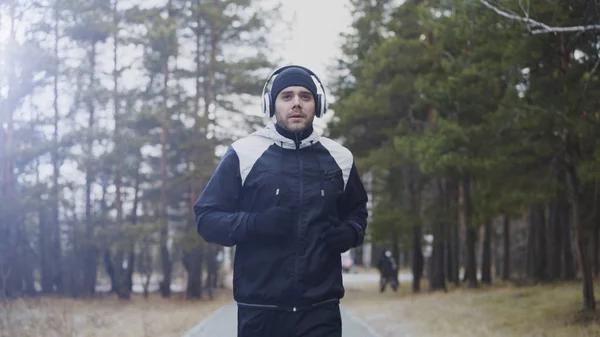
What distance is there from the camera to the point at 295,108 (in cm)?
378

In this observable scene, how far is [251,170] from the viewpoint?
12.2ft

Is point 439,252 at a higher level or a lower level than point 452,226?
lower

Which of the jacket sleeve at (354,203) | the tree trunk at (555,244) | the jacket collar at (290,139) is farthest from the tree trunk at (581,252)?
the jacket collar at (290,139)

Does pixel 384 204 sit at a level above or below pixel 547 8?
below

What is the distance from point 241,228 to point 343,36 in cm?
2834

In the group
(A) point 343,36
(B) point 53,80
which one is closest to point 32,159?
(B) point 53,80

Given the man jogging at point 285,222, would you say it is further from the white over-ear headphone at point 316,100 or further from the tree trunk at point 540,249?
the tree trunk at point 540,249

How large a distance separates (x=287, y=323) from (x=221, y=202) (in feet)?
2.02

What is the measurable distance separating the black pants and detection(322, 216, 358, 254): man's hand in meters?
0.28

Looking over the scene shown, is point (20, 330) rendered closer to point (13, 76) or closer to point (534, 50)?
point (534, 50)

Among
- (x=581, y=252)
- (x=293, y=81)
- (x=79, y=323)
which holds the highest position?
(x=293, y=81)

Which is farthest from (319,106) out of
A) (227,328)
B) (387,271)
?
(387,271)

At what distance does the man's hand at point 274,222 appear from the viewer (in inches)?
140

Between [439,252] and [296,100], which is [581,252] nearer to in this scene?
[296,100]
